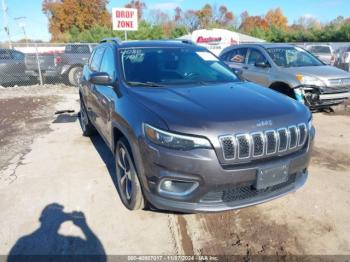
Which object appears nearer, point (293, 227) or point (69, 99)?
point (293, 227)

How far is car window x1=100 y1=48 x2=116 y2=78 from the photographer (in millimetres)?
4052

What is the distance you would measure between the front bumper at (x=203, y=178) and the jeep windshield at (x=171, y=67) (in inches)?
47.7

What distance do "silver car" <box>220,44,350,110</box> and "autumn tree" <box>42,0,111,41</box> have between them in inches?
2064

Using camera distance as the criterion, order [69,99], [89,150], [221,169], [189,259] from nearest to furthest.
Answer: [221,169], [189,259], [89,150], [69,99]

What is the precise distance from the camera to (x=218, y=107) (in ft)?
9.82

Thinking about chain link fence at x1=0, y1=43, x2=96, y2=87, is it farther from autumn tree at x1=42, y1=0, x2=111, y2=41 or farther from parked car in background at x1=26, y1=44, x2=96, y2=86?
autumn tree at x1=42, y1=0, x2=111, y2=41

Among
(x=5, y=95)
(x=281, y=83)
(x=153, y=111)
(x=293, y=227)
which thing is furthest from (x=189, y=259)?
(x=5, y=95)

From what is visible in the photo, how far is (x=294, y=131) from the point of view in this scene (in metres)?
2.97

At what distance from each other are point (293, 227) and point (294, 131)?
995mm

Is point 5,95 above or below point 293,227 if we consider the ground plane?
below

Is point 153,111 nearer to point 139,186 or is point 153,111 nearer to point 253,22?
point 139,186

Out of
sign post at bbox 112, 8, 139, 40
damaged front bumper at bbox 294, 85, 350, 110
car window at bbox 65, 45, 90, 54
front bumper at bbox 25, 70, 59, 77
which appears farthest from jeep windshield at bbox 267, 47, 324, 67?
front bumper at bbox 25, 70, 59, 77

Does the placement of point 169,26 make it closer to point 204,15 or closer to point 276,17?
point 204,15

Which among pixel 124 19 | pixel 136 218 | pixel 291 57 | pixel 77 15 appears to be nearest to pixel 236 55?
A: pixel 291 57
